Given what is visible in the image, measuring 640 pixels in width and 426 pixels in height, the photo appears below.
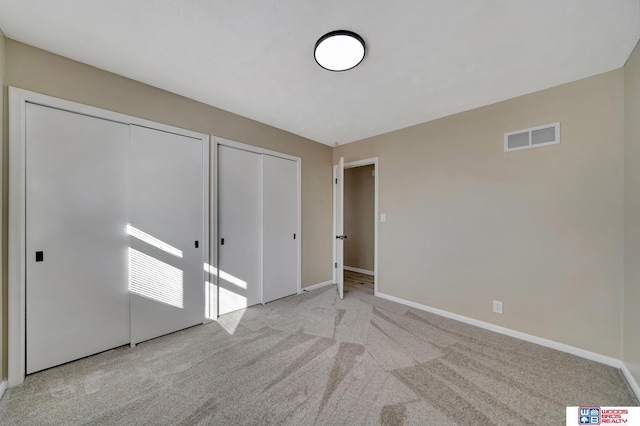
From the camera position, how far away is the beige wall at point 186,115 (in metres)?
1.84

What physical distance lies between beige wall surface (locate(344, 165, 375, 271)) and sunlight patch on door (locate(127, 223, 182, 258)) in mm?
3733

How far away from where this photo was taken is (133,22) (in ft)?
5.16

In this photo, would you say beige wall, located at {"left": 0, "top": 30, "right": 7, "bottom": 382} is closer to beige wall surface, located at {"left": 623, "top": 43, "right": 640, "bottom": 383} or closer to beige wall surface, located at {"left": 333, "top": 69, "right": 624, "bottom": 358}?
beige wall surface, located at {"left": 333, "top": 69, "right": 624, "bottom": 358}

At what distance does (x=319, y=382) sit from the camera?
1778 mm

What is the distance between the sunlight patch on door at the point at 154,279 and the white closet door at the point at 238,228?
49cm

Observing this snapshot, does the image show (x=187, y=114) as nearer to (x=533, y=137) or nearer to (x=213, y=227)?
(x=213, y=227)

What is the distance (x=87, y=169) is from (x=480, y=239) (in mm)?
3924

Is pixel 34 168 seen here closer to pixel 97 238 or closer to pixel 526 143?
pixel 97 238

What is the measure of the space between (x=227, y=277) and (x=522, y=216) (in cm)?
335

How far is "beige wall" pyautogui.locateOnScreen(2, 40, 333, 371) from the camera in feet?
6.04

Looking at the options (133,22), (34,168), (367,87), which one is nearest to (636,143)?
(367,87)

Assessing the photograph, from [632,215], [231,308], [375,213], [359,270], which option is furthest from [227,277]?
[632,215]

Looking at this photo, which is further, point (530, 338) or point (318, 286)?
point (318, 286)

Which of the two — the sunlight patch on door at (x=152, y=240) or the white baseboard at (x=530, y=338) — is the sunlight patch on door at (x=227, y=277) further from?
the white baseboard at (x=530, y=338)
